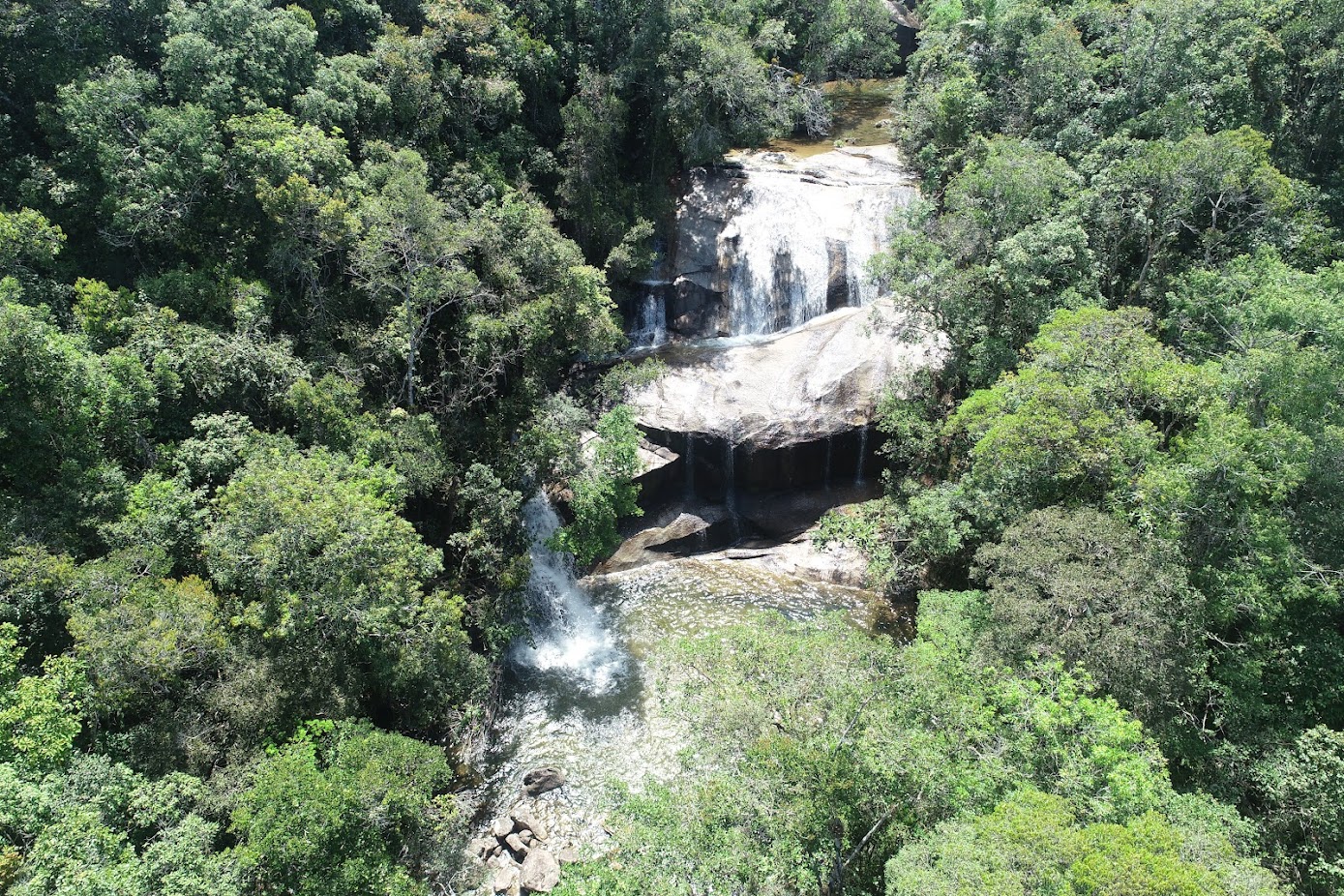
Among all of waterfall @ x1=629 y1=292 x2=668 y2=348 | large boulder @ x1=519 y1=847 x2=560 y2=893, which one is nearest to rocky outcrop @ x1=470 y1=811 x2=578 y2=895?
large boulder @ x1=519 y1=847 x2=560 y2=893

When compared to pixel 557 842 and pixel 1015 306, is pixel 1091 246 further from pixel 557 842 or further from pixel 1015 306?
pixel 557 842

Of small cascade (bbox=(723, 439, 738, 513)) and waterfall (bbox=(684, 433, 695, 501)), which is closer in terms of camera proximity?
waterfall (bbox=(684, 433, 695, 501))

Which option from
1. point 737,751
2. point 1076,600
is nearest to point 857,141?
point 1076,600

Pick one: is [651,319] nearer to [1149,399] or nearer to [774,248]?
[774,248]

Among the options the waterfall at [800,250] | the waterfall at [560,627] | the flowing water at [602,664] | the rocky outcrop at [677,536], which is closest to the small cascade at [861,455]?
the flowing water at [602,664]

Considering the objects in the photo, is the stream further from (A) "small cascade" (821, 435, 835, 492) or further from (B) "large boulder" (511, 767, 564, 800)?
(B) "large boulder" (511, 767, 564, 800)
